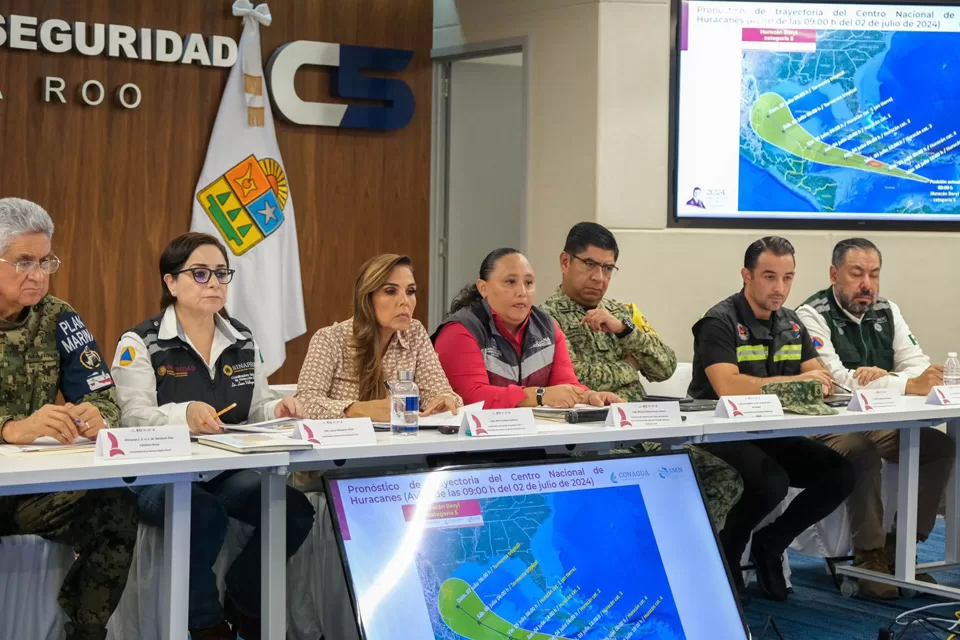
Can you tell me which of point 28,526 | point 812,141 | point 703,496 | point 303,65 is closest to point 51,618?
point 28,526

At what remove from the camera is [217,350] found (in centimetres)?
293

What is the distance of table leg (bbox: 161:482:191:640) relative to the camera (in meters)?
2.29

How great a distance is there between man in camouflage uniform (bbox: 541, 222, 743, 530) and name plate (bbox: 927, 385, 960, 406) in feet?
2.75

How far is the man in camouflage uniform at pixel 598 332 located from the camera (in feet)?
12.4

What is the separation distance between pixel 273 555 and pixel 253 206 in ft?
9.68

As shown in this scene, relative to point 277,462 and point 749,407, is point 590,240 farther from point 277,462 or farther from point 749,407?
point 277,462

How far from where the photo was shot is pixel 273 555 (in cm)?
243

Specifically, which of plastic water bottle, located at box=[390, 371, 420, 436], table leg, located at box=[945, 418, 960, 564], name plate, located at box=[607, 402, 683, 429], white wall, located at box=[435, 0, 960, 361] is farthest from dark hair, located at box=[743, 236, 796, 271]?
plastic water bottle, located at box=[390, 371, 420, 436]

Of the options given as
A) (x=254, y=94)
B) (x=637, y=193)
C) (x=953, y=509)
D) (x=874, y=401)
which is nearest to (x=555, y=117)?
(x=637, y=193)

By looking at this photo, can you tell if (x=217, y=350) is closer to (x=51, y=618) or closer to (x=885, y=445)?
(x=51, y=618)

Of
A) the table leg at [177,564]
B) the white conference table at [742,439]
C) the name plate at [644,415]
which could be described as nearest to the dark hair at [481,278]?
the white conference table at [742,439]

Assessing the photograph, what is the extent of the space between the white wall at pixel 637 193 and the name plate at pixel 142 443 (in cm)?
313

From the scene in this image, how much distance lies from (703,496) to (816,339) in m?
1.61

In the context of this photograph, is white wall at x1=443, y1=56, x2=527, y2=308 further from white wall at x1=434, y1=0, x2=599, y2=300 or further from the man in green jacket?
the man in green jacket
